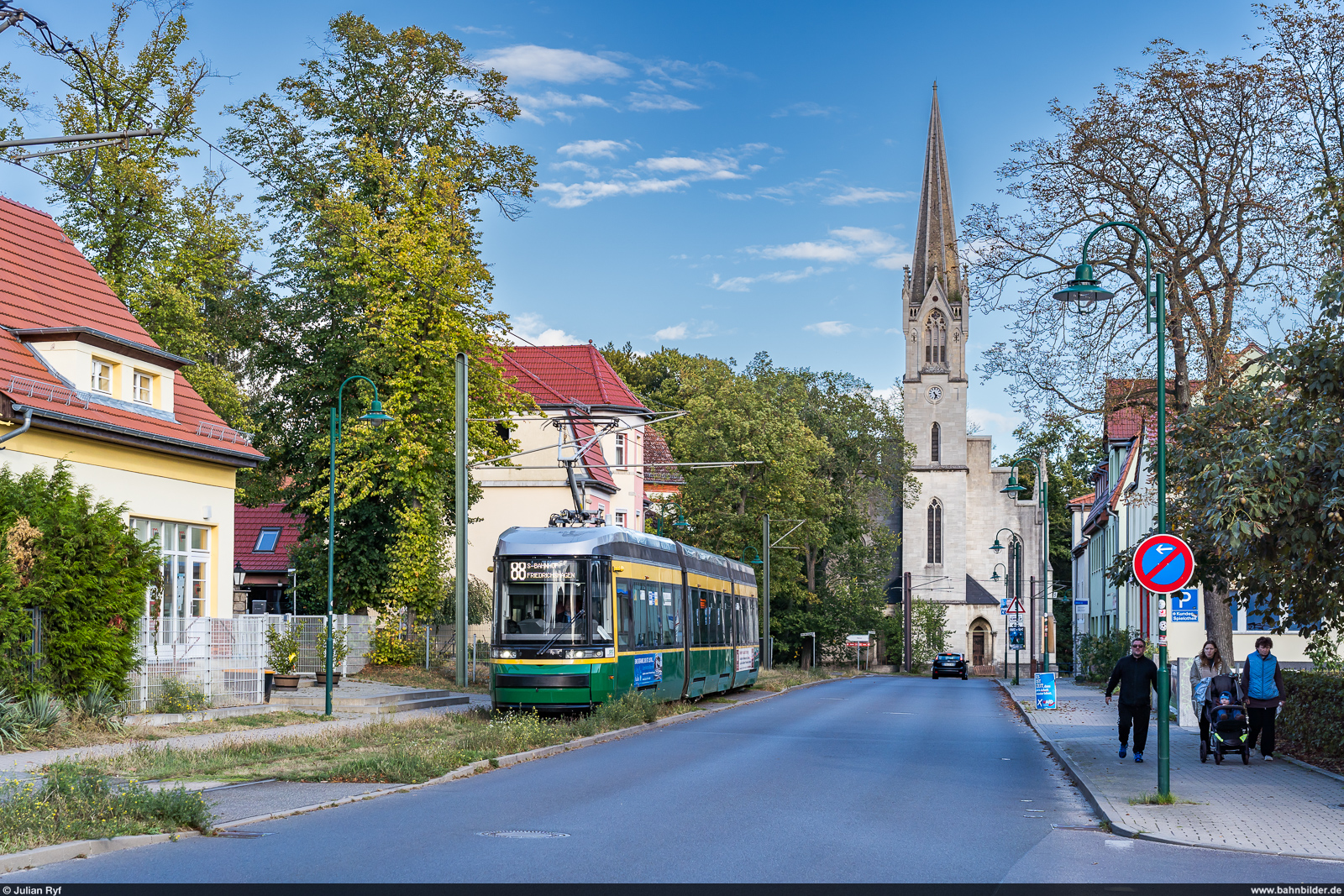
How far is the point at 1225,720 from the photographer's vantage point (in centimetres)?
1784

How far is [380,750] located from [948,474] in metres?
78.5

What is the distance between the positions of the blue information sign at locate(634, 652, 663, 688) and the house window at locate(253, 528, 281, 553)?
3085 centimetres

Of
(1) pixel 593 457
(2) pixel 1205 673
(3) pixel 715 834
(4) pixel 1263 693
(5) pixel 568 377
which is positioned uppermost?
(5) pixel 568 377

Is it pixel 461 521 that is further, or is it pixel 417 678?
pixel 417 678

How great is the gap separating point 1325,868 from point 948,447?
277ft

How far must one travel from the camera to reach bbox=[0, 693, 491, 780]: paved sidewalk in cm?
1517

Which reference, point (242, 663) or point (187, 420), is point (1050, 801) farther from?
point (187, 420)

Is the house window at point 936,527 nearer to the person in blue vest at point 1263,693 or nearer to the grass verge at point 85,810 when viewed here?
the person in blue vest at point 1263,693

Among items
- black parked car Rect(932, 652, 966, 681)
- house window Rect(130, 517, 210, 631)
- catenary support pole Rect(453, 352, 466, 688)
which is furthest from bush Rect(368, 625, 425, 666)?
black parked car Rect(932, 652, 966, 681)

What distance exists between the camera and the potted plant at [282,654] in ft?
90.8

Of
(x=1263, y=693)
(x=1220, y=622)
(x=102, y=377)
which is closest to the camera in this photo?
(x=1263, y=693)

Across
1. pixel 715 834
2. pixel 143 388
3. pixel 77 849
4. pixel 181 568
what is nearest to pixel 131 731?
pixel 181 568

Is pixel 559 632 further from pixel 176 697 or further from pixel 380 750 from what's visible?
pixel 176 697

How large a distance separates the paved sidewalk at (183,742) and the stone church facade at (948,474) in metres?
70.8
